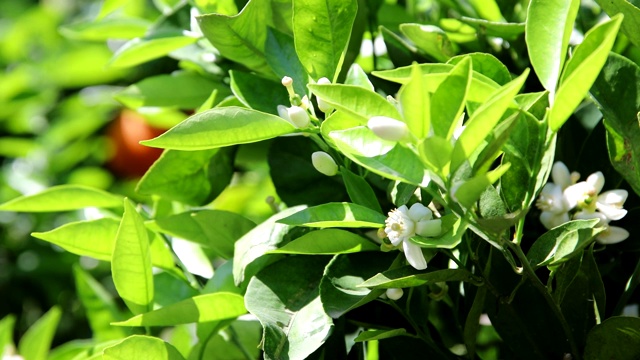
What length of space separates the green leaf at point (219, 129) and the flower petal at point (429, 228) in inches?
4.2

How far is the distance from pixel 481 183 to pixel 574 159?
0.75 ft

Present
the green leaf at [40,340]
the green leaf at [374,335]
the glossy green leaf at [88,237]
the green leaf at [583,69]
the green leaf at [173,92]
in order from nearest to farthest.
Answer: the green leaf at [583,69] < the green leaf at [374,335] < the glossy green leaf at [88,237] < the green leaf at [173,92] < the green leaf at [40,340]

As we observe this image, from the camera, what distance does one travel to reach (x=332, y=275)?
0.54m

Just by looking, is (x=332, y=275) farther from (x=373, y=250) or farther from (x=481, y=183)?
(x=481, y=183)

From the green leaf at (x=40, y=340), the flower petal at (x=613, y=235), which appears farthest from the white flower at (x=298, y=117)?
the green leaf at (x=40, y=340)

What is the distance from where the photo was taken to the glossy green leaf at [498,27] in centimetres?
63

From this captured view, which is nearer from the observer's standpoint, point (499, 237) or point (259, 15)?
point (499, 237)

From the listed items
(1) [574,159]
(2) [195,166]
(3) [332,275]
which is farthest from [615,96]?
(2) [195,166]

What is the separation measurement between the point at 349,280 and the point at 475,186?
0.14m

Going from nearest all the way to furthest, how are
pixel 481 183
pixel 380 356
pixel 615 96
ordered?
1. pixel 481 183
2. pixel 615 96
3. pixel 380 356

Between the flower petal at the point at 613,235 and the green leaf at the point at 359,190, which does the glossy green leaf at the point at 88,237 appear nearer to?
the green leaf at the point at 359,190

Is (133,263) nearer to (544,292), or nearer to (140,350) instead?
(140,350)

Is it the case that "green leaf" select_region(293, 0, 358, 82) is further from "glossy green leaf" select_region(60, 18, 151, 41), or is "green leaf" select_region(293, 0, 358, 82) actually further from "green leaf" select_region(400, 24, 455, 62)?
"glossy green leaf" select_region(60, 18, 151, 41)

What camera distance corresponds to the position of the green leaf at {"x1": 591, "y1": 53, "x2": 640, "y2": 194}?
534 millimetres
